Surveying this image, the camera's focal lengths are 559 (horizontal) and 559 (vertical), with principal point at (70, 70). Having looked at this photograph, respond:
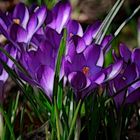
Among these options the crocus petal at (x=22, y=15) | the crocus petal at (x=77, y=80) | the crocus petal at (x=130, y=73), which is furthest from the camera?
the crocus petal at (x=22, y=15)

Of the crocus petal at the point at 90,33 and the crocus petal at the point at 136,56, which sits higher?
the crocus petal at the point at 90,33

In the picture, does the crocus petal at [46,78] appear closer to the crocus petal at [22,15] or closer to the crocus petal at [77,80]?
the crocus petal at [77,80]

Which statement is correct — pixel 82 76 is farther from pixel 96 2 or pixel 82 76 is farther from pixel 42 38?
pixel 96 2

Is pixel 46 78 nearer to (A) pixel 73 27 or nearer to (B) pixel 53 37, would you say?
(B) pixel 53 37

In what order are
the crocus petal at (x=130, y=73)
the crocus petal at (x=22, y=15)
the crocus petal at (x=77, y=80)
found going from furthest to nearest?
the crocus petal at (x=22, y=15), the crocus petal at (x=130, y=73), the crocus petal at (x=77, y=80)

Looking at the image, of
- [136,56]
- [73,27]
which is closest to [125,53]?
[136,56]

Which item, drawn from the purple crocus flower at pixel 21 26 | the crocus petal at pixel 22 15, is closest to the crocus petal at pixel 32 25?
the purple crocus flower at pixel 21 26
